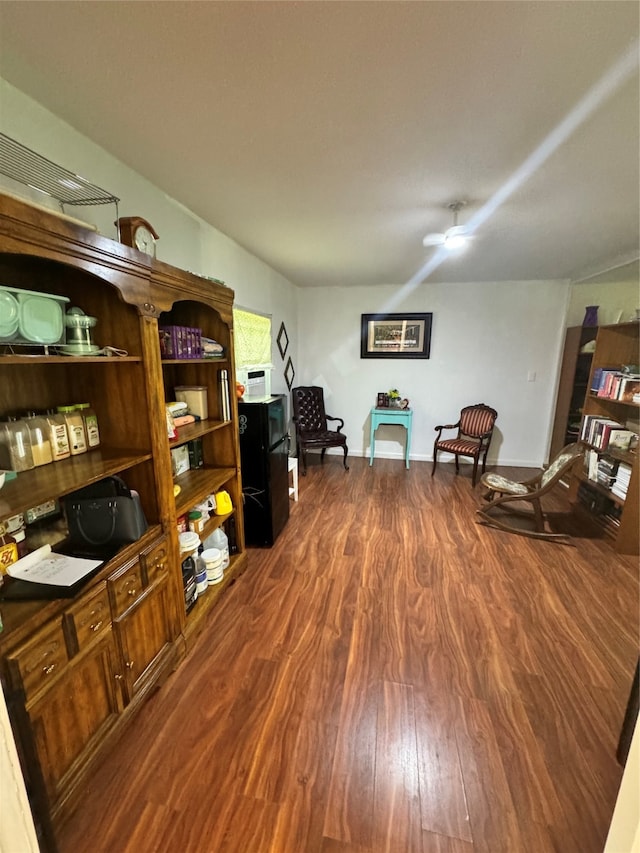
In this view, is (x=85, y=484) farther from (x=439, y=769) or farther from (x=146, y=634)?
(x=439, y=769)

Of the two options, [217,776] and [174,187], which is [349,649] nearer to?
[217,776]

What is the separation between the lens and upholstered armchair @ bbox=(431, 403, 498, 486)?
13.5ft

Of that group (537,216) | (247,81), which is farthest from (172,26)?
(537,216)

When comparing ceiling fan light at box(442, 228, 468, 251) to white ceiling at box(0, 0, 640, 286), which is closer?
white ceiling at box(0, 0, 640, 286)

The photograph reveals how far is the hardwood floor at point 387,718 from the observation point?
1.12m

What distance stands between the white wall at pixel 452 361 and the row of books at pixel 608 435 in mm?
1271

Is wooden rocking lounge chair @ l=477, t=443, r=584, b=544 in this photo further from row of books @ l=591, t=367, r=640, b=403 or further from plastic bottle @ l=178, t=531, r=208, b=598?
plastic bottle @ l=178, t=531, r=208, b=598

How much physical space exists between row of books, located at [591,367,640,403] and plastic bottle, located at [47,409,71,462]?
12.5 ft

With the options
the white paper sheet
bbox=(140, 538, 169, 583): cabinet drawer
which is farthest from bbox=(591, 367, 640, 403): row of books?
the white paper sheet

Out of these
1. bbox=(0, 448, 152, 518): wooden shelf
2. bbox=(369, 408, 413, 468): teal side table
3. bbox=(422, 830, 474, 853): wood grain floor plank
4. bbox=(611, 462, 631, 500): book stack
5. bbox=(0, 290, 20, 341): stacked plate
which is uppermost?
bbox=(0, 290, 20, 341): stacked plate

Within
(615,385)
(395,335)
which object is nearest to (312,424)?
(395,335)

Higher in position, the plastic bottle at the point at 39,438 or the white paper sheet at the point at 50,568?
the plastic bottle at the point at 39,438

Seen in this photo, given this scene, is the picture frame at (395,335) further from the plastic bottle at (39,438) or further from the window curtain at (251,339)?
the plastic bottle at (39,438)

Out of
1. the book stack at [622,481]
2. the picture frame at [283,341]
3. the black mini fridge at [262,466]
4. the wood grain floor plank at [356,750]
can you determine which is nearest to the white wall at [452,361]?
the picture frame at [283,341]
